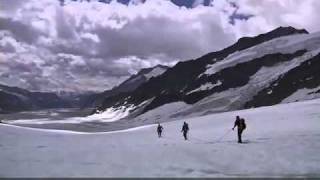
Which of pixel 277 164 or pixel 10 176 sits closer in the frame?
pixel 10 176

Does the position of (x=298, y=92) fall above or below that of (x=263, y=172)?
above

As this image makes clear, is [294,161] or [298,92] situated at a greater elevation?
[298,92]

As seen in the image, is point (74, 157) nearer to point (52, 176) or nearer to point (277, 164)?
point (52, 176)

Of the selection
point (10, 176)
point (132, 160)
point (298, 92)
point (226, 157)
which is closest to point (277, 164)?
point (226, 157)

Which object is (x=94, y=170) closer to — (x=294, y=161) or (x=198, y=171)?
(x=198, y=171)

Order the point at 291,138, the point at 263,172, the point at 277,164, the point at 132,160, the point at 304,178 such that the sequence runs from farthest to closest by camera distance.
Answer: the point at 291,138, the point at 132,160, the point at 277,164, the point at 263,172, the point at 304,178

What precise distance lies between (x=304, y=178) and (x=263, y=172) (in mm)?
2022

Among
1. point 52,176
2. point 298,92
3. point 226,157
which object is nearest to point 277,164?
point 226,157

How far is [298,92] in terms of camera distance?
193 meters

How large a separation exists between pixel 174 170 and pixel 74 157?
711cm

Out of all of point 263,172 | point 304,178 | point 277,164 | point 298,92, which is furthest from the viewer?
point 298,92

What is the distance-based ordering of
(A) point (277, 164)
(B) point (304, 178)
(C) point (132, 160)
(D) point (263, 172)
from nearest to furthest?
(B) point (304, 178) → (D) point (263, 172) → (A) point (277, 164) → (C) point (132, 160)

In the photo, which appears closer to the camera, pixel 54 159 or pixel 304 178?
pixel 304 178

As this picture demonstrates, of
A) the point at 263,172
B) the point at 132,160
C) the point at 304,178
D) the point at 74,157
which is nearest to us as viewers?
the point at 304,178
